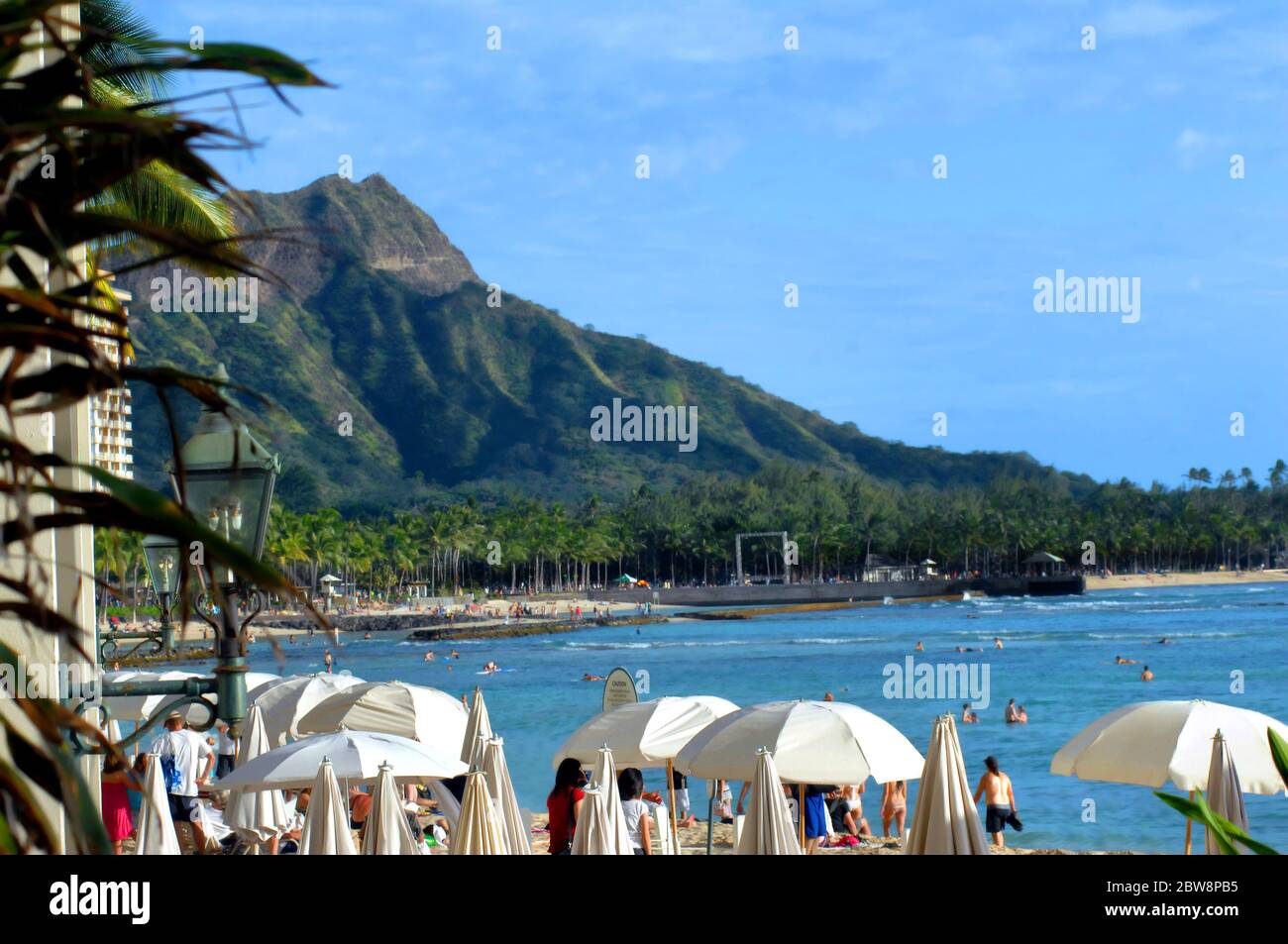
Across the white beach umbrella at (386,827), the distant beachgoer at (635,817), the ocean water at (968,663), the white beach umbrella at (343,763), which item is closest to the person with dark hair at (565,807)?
the distant beachgoer at (635,817)

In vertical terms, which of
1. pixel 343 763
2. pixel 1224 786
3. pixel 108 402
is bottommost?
pixel 1224 786

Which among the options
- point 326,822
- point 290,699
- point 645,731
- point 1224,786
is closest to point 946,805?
point 1224,786

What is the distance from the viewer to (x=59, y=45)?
221 centimetres

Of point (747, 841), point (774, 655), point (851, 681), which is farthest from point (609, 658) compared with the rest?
point (747, 841)

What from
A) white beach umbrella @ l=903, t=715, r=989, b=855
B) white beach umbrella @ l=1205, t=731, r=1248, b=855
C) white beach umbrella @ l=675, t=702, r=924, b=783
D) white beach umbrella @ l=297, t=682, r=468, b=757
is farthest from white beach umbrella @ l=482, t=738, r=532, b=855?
white beach umbrella @ l=1205, t=731, r=1248, b=855

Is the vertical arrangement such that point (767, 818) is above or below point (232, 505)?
below

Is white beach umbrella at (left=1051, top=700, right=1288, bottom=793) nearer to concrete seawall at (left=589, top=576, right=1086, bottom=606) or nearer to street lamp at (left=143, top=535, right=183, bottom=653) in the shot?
street lamp at (left=143, top=535, right=183, bottom=653)

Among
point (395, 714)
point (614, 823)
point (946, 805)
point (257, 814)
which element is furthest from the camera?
point (395, 714)

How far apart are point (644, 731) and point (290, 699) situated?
544 cm

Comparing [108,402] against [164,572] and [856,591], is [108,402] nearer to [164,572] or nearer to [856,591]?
[164,572]

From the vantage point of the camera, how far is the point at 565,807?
416 inches

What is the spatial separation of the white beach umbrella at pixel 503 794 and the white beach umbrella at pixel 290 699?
607 centimetres

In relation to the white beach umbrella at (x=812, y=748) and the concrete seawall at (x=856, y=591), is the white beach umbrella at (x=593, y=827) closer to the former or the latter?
the white beach umbrella at (x=812, y=748)
